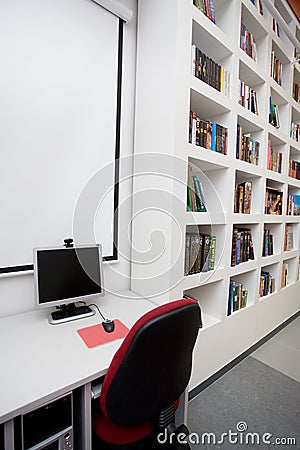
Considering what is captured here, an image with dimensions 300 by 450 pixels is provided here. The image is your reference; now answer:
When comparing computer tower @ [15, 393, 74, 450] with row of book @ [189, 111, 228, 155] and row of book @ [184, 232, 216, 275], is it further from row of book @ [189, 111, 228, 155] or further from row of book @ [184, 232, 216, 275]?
row of book @ [189, 111, 228, 155]

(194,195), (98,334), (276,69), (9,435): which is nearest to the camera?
(9,435)

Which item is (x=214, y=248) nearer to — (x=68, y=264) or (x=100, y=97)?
(x=68, y=264)

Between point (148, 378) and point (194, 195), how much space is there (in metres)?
1.14

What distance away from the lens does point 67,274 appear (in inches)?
49.1

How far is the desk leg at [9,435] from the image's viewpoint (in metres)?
0.70

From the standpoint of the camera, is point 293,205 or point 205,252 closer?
point 205,252

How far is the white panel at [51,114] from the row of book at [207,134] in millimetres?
550

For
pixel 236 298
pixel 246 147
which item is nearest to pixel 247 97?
pixel 246 147

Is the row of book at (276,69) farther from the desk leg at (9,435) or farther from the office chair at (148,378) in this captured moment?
the desk leg at (9,435)

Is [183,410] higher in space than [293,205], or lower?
lower

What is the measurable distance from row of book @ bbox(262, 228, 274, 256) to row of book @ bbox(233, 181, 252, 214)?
0.47 metres

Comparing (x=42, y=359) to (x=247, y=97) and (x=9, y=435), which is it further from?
(x=247, y=97)

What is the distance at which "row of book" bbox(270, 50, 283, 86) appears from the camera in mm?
2097

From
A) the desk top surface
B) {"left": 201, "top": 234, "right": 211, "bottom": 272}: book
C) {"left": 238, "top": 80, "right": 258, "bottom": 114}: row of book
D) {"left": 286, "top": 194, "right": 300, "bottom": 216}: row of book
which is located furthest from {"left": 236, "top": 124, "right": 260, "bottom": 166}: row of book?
the desk top surface
